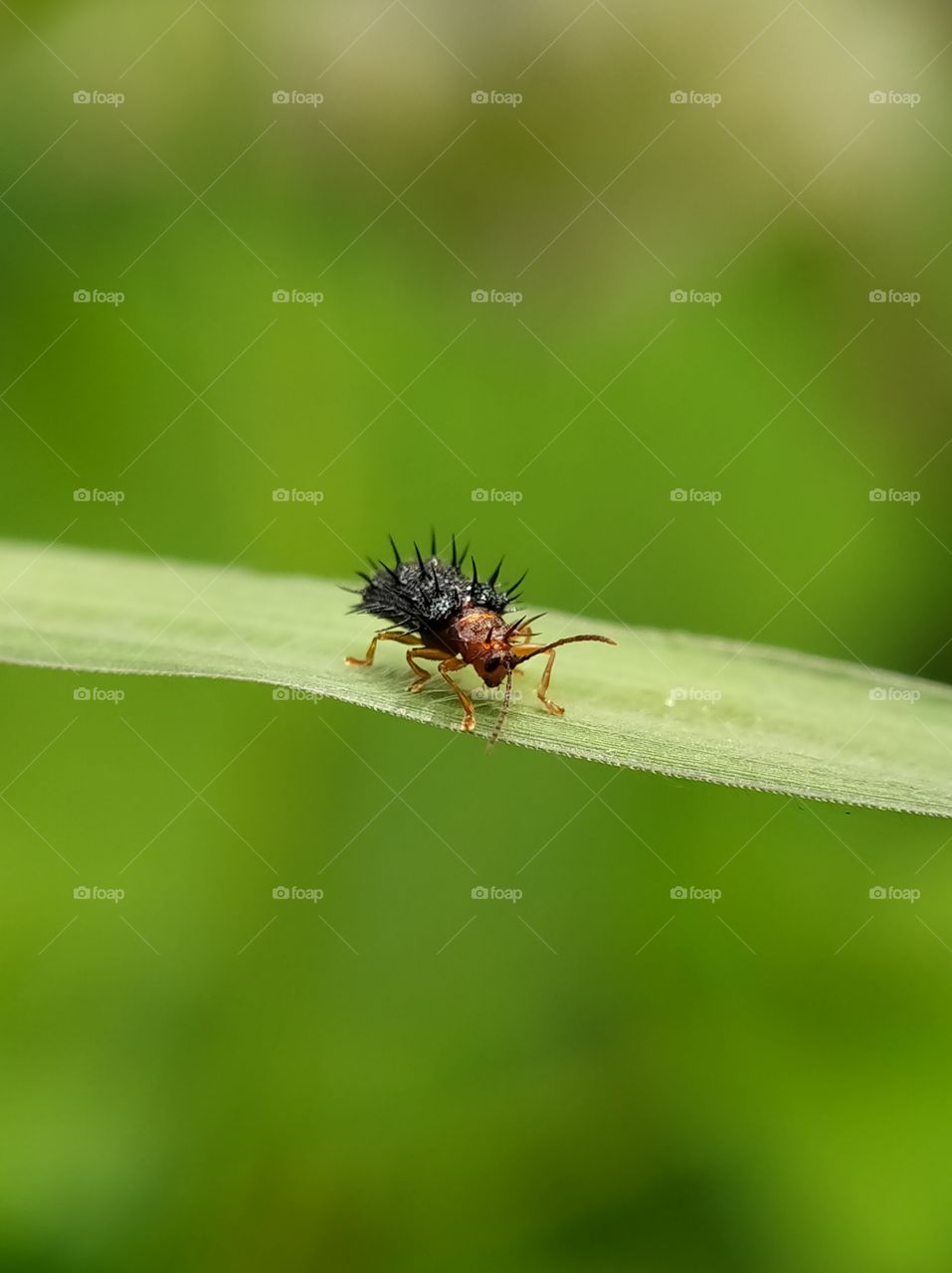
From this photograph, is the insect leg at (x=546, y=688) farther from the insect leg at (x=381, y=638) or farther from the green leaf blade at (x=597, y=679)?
the insect leg at (x=381, y=638)

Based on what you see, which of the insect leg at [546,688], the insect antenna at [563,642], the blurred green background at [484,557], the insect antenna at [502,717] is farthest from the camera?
the blurred green background at [484,557]

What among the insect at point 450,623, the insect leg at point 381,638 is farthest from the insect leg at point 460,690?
the insect leg at point 381,638

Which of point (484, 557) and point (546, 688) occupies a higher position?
point (484, 557)

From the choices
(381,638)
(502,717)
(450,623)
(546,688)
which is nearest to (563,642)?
(546,688)

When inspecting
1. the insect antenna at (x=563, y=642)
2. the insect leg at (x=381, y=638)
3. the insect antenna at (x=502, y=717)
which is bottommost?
the insect antenna at (x=502, y=717)

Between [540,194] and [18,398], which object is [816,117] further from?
[18,398]

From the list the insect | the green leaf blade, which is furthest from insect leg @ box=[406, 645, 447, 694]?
the green leaf blade

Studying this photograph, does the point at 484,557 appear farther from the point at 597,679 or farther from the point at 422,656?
the point at 597,679

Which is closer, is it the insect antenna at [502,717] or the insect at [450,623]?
the insect antenna at [502,717]

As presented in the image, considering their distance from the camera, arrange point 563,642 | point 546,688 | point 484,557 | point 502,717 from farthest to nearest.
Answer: point 484,557 → point 563,642 → point 546,688 → point 502,717
